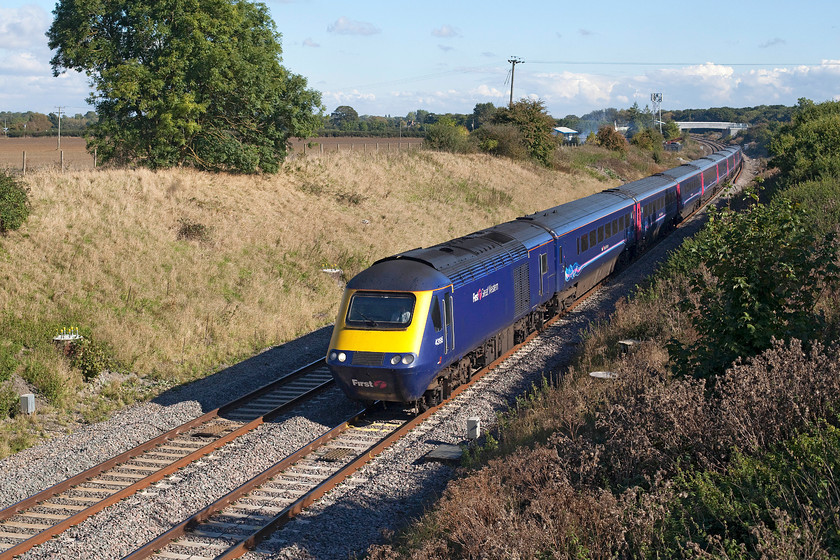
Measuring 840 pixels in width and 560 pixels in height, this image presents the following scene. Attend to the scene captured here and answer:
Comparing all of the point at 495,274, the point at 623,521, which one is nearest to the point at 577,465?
the point at 623,521

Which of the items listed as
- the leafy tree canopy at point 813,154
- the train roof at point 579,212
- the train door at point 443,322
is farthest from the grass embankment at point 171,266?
the leafy tree canopy at point 813,154

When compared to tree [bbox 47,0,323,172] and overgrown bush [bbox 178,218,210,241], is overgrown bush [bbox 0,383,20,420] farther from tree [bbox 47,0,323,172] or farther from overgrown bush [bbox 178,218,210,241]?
tree [bbox 47,0,323,172]

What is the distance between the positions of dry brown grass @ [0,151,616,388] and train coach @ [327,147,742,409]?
6.30 m

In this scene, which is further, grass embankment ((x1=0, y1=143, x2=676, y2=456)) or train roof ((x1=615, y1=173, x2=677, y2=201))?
train roof ((x1=615, y1=173, x2=677, y2=201))

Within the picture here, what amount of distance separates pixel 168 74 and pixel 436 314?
21.8 metres

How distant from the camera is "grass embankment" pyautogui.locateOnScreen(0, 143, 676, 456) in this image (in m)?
16.5

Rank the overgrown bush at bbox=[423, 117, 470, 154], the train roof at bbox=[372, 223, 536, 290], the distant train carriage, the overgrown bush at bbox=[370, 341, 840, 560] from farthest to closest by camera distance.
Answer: the overgrown bush at bbox=[423, 117, 470, 154] → the distant train carriage → the train roof at bbox=[372, 223, 536, 290] → the overgrown bush at bbox=[370, 341, 840, 560]

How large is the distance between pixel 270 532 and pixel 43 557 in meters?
2.70

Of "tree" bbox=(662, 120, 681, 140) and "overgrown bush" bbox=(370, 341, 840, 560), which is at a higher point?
"tree" bbox=(662, 120, 681, 140)

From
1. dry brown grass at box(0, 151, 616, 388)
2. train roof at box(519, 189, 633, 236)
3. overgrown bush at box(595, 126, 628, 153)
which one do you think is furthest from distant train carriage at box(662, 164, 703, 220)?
overgrown bush at box(595, 126, 628, 153)

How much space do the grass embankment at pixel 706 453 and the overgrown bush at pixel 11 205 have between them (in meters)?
16.8

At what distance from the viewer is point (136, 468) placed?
11867 millimetres

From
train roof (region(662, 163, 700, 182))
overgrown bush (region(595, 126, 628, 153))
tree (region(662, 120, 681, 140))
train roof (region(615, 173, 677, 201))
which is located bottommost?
train roof (region(615, 173, 677, 201))

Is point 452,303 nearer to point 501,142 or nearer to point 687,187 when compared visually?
point 687,187
